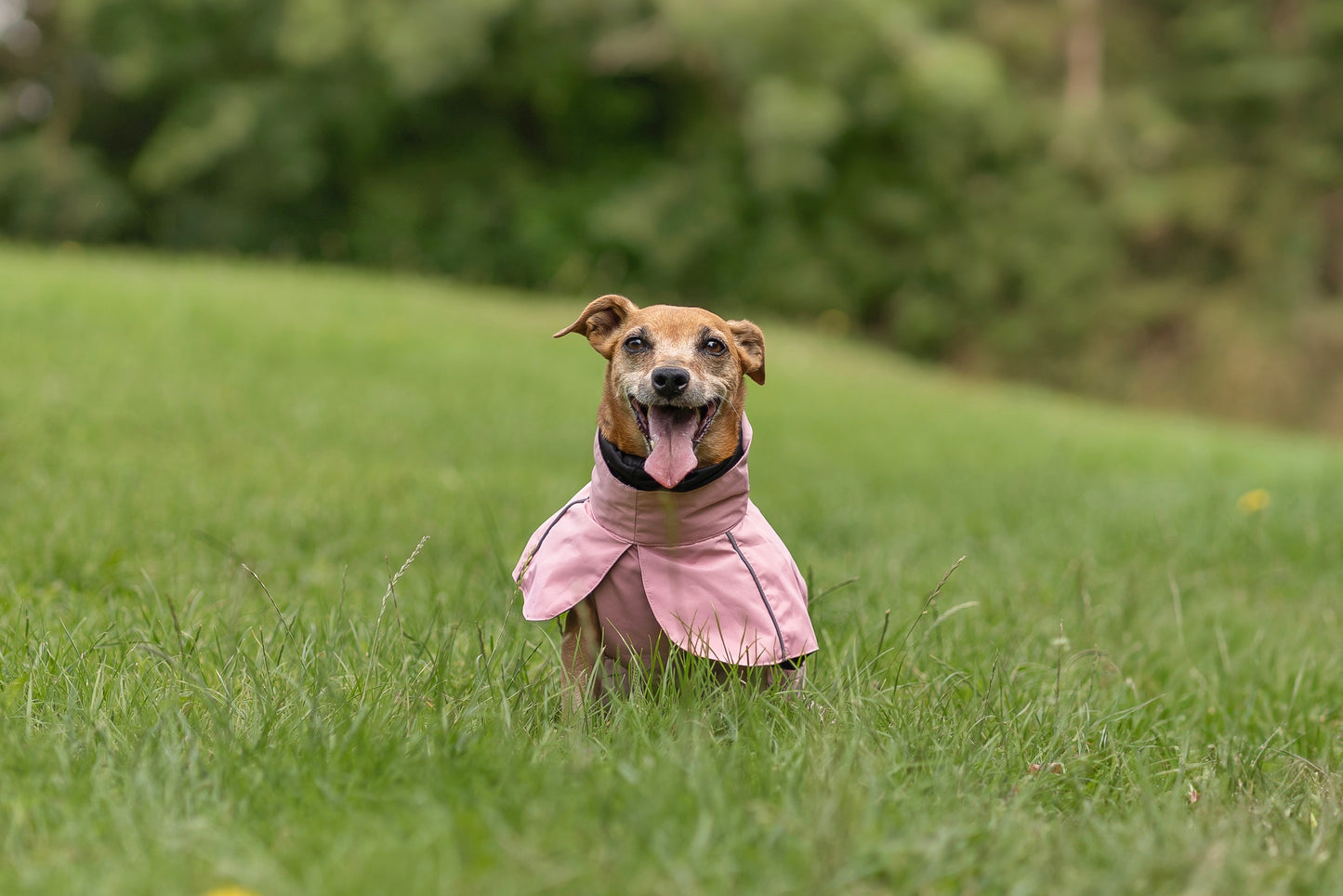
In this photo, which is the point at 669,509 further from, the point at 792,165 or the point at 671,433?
the point at 792,165

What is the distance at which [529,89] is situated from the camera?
22.5 meters

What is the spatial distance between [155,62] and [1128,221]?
19.0m

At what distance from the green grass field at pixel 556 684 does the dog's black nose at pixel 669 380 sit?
0.61m

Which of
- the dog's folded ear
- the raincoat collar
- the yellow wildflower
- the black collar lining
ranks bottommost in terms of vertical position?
the yellow wildflower

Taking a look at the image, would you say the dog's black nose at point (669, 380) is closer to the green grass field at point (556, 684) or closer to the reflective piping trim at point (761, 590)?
the reflective piping trim at point (761, 590)

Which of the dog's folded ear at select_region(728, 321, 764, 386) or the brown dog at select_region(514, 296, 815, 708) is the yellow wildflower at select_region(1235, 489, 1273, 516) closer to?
the dog's folded ear at select_region(728, 321, 764, 386)

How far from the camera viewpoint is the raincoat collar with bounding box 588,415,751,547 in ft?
7.57

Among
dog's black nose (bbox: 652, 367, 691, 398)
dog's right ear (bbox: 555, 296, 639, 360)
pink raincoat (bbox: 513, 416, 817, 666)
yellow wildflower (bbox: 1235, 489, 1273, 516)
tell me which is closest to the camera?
dog's black nose (bbox: 652, 367, 691, 398)

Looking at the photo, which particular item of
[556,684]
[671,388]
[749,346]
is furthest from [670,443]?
[556,684]

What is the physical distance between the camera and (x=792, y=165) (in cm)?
1919

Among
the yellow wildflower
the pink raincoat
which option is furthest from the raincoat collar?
the yellow wildflower

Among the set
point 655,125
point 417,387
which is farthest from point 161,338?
point 655,125

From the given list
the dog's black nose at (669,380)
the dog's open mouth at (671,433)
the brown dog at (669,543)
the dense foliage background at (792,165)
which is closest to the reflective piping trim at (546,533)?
the brown dog at (669,543)

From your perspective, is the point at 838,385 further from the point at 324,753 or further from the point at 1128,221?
the point at 1128,221
